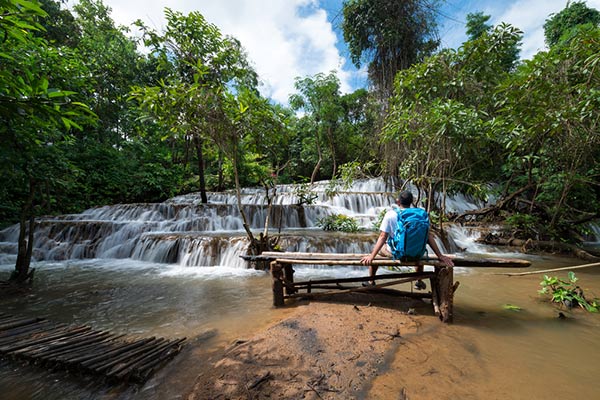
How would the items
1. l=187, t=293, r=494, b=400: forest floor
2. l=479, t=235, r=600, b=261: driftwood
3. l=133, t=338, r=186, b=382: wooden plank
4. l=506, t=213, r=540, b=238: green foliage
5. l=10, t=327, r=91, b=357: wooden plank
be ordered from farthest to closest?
l=506, t=213, r=540, b=238: green foliage → l=479, t=235, r=600, b=261: driftwood → l=10, t=327, r=91, b=357: wooden plank → l=133, t=338, r=186, b=382: wooden plank → l=187, t=293, r=494, b=400: forest floor

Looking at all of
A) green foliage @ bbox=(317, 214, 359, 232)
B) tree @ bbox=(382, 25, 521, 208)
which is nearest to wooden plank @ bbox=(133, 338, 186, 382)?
tree @ bbox=(382, 25, 521, 208)

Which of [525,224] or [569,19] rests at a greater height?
[569,19]

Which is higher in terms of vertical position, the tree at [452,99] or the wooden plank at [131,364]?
the tree at [452,99]

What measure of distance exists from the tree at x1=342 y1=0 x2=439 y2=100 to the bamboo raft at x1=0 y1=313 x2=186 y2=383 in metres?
14.9

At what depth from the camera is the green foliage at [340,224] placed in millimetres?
10188

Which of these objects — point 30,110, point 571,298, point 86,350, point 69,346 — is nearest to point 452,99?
point 571,298

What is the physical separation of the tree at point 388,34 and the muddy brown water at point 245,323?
464 inches

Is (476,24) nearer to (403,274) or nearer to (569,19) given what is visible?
(569,19)

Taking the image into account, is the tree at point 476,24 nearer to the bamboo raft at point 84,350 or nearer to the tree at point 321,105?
the tree at point 321,105

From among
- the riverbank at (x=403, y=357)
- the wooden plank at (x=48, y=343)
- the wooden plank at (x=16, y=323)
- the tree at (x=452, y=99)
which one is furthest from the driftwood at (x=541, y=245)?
the wooden plank at (x=16, y=323)

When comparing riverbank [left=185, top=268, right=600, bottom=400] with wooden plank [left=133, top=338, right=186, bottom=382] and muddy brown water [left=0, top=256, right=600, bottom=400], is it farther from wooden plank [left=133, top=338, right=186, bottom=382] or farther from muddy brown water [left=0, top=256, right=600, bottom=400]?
wooden plank [left=133, top=338, right=186, bottom=382]

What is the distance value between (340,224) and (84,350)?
8.85m

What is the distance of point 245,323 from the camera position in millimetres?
3754

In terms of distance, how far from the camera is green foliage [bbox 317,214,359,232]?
1019 centimetres
